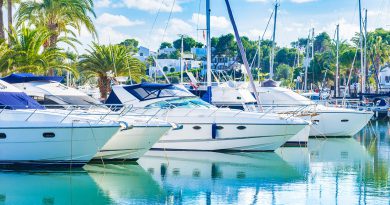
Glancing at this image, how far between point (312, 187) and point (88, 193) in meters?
6.39

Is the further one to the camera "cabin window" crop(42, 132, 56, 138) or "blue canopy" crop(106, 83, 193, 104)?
"blue canopy" crop(106, 83, 193, 104)

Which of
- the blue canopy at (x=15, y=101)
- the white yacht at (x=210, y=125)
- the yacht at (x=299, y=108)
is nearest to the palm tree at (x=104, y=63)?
the yacht at (x=299, y=108)

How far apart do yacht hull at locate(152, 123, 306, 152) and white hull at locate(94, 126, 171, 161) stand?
155 inches

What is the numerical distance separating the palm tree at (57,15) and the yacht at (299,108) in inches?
423

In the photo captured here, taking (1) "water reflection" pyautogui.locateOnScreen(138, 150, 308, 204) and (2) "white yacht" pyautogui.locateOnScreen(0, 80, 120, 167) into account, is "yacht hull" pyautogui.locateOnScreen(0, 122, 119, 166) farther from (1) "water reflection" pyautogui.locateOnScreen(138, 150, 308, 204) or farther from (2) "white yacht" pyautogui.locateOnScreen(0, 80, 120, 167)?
(1) "water reflection" pyautogui.locateOnScreen(138, 150, 308, 204)

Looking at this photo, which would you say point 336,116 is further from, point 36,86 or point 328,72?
point 328,72

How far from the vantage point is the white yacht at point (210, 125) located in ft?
93.1

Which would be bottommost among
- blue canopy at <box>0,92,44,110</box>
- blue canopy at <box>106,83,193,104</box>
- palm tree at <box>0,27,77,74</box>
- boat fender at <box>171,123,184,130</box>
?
boat fender at <box>171,123,184,130</box>

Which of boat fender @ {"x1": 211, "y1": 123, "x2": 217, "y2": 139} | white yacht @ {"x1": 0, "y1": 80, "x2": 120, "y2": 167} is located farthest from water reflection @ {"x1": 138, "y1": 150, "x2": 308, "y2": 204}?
white yacht @ {"x1": 0, "y1": 80, "x2": 120, "y2": 167}

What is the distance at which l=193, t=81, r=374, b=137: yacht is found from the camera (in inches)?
1383

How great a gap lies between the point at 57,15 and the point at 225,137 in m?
18.8

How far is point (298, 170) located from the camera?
25.0 meters

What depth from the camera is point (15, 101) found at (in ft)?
76.3

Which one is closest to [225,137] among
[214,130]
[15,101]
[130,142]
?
[214,130]
